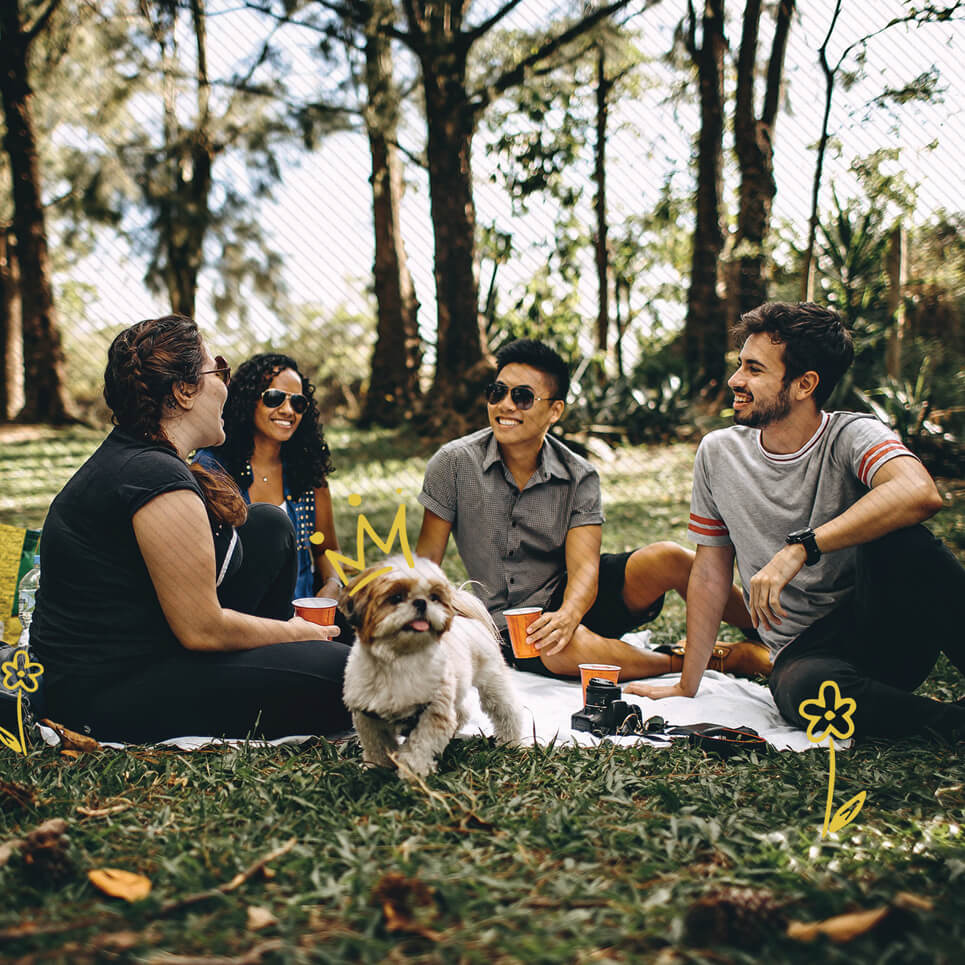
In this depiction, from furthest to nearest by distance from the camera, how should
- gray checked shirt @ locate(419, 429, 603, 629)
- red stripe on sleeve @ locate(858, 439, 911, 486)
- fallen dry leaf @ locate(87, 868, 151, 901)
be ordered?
gray checked shirt @ locate(419, 429, 603, 629) < red stripe on sleeve @ locate(858, 439, 911, 486) < fallen dry leaf @ locate(87, 868, 151, 901)

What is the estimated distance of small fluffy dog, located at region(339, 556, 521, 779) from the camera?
2.30 meters

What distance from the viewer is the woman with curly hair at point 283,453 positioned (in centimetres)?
383

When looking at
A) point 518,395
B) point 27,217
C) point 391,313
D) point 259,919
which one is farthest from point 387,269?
point 259,919

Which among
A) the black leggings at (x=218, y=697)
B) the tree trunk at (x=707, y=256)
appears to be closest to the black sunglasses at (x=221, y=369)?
the black leggings at (x=218, y=697)

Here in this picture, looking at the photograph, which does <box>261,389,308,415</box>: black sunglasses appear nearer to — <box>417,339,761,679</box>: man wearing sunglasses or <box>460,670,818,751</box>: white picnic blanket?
<box>417,339,761,679</box>: man wearing sunglasses

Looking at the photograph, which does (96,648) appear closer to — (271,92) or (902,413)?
(902,413)

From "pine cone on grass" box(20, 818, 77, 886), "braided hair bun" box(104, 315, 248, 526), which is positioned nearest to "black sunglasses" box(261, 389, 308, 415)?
"braided hair bun" box(104, 315, 248, 526)

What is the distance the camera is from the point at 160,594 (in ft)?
8.24

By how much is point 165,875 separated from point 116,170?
13.9 meters

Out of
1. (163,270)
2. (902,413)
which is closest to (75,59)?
(163,270)

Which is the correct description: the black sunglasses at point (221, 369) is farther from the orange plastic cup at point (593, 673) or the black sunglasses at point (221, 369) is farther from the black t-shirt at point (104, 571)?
the orange plastic cup at point (593, 673)

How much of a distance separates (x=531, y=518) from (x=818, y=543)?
132cm

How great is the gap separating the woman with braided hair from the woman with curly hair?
0.95 metres

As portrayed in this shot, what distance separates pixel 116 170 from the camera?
13.3 m
